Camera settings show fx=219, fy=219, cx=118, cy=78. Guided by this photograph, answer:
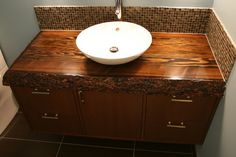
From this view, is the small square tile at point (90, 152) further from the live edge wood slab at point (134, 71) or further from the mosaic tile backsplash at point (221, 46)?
the mosaic tile backsplash at point (221, 46)

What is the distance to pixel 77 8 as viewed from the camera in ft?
4.78

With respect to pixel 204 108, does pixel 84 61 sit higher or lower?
higher

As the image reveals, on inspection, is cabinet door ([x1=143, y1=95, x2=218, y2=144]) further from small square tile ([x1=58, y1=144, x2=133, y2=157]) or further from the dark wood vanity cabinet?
small square tile ([x1=58, y1=144, x2=133, y2=157])

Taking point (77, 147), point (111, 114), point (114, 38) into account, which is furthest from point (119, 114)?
point (77, 147)

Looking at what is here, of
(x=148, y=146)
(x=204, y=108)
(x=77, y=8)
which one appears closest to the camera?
(x=204, y=108)

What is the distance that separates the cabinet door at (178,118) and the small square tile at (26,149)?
2.48 ft

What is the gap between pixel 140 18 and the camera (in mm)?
1462

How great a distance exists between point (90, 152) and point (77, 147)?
12cm

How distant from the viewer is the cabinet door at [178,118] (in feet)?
3.93

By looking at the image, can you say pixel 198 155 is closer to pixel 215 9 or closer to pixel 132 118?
pixel 132 118

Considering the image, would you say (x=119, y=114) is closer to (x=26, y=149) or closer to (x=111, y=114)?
(x=111, y=114)

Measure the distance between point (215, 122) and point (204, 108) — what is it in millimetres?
108

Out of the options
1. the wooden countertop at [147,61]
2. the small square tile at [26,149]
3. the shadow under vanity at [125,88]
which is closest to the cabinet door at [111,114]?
the shadow under vanity at [125,88]

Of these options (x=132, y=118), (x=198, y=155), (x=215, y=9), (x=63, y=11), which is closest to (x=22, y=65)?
(x=63, y=11)
